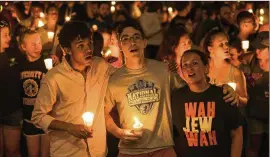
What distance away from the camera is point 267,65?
7.24 m

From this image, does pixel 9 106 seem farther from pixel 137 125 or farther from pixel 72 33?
pixel 137 125

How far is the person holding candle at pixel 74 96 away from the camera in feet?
16.3

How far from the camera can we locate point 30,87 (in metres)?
7.15

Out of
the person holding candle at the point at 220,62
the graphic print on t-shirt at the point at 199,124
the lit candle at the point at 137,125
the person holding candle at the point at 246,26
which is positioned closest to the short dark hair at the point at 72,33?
the lit candle at the point at 137,125

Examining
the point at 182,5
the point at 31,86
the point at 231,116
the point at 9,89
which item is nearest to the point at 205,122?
the point at 231,116

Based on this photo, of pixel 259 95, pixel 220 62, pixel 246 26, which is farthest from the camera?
pixel 246 26

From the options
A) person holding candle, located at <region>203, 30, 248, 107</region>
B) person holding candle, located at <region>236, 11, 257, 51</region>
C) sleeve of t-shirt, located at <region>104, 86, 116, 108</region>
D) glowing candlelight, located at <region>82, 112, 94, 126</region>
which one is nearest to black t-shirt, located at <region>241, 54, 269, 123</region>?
person holding candle, located at <region>203, 30, 248, 107</region>

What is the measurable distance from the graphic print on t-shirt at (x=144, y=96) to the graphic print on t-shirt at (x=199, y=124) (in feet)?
0.99

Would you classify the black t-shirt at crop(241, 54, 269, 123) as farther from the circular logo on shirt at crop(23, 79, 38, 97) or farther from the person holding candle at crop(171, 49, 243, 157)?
the circular logo on shirt at crop(23, 79, 38, 97)

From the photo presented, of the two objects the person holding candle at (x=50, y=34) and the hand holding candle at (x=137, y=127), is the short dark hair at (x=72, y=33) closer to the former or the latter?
the hand holding candle at (x=137, y=127)

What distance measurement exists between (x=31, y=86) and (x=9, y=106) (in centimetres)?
36

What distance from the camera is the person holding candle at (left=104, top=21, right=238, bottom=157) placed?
493 cm

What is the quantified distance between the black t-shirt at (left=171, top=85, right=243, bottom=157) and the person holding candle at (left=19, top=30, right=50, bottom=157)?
2456 millimetres

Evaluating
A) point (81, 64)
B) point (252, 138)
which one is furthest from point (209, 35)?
point (81, 64)
